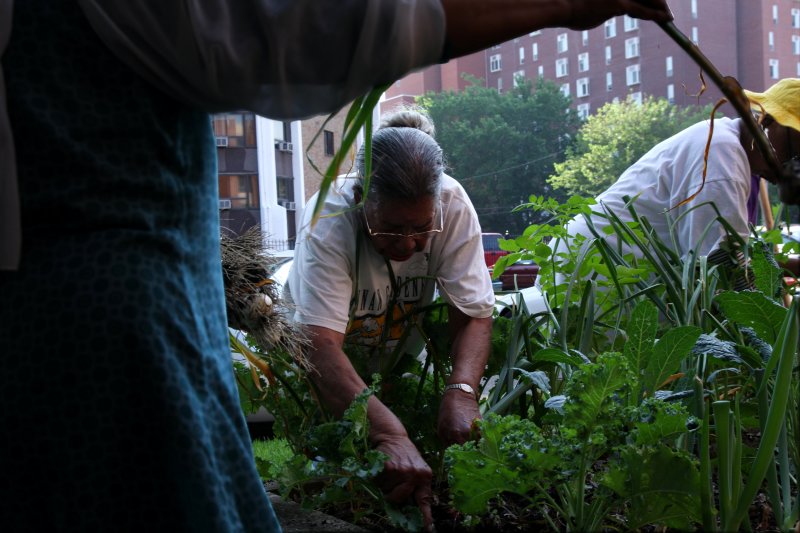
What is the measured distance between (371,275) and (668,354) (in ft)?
2.65

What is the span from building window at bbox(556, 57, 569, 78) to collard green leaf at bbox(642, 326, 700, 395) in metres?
51.3

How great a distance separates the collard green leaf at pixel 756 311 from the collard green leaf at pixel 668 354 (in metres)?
0.09

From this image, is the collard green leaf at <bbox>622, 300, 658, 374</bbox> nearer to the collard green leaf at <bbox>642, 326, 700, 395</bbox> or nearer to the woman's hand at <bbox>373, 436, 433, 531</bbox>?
the collard green leaf at <bbox>642, 326, 700, 395</bbox>

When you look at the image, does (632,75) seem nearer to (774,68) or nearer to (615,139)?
(774,68)

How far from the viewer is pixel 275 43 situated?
0.81 m

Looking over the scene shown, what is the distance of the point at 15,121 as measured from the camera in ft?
2.77

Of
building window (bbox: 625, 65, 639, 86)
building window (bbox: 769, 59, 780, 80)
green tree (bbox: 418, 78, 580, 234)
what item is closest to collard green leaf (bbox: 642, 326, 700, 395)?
green tree (bbox: 418, 78, 580, 234)

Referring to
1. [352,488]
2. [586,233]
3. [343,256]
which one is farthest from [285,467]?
[586,233]

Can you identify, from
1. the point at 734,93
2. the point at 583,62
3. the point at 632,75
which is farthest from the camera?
the point at 583,62

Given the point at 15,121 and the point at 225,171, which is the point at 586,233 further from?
the point at 225,171

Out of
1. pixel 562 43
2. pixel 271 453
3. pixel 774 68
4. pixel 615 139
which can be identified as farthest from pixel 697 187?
pixel 562 43

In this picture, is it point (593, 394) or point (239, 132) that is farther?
point (239, 132)

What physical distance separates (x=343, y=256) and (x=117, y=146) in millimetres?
1017

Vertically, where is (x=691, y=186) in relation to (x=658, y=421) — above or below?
above
